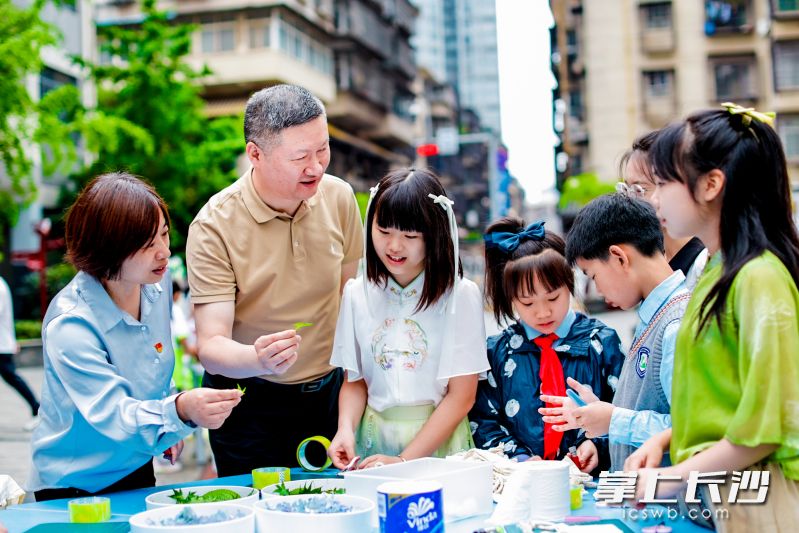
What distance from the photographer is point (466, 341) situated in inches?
107

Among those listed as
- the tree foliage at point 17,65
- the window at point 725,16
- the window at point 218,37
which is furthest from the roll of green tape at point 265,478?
the window at point 725,16

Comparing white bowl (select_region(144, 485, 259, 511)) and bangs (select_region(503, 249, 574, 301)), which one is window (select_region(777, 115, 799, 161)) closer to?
bangs (select_region(503, 249, 574, 301))

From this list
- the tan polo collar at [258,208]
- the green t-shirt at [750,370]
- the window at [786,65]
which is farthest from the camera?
the window at [786,65]

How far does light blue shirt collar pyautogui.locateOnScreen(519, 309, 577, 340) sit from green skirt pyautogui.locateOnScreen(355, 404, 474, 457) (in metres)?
0.38

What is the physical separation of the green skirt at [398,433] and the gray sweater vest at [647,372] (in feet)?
1.68

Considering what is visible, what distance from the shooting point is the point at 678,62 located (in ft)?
96.2

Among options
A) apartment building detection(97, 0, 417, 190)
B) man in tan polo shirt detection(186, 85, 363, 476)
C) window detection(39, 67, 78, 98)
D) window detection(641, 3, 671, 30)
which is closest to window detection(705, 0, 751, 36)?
window detection(641, 3, 671, 30)

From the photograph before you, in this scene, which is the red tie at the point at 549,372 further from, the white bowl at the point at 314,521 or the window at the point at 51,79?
the window at the point at 51,79

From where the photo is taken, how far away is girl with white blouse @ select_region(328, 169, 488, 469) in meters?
2.64

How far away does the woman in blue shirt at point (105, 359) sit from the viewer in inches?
90.2

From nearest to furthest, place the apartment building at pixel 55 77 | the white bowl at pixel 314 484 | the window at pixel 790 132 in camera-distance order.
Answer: the white bowl at pixel 314 484 < the apartment building at pixel 55 77 < the window at pixel 790 132

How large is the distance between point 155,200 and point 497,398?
1.29 meters

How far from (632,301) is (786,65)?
29128 mm

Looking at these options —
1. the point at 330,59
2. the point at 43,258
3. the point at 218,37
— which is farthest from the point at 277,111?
the point at 330,59
